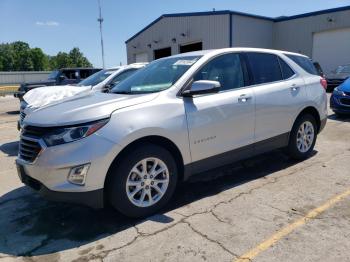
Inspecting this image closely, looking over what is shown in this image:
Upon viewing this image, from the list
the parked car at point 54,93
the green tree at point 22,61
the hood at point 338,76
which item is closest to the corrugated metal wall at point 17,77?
the hood at point 338,76

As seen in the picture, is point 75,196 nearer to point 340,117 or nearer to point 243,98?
point 243,98

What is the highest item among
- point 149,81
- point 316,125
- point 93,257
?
point 149,81

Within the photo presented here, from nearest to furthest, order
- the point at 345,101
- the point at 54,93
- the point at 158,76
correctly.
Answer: the point at 158,76 → the point at 54,93 → the point at 345,101

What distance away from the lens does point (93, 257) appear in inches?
121

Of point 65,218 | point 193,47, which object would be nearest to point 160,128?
point 65,218

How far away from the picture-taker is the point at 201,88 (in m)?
3.91

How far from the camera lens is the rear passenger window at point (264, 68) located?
191 inches

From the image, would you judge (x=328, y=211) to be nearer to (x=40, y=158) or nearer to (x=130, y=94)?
(x=130, y=94)

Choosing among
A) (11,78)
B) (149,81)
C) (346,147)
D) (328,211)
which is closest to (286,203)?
(328,211)

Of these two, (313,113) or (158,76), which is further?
(313,113)

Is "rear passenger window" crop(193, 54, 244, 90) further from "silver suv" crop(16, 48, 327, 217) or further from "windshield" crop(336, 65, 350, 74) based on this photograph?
"windshield" crop(336, 65, 350, 74)

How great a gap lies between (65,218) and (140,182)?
3.19 ft

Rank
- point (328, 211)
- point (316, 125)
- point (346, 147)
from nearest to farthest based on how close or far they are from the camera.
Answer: point (328, 211) < point (316, 125) < point (346, 147)

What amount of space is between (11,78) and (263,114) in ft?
126
